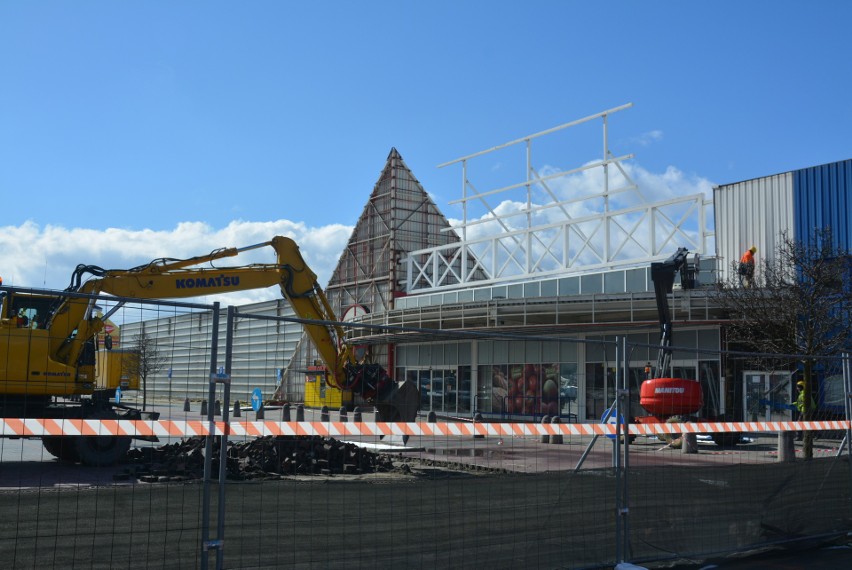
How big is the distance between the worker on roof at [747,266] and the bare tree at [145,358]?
20.8m

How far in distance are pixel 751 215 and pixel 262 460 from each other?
23.3 meters

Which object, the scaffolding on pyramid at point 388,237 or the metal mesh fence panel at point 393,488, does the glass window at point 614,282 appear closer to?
the scaffolding on pyramid at point 388,237

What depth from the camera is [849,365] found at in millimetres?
10594

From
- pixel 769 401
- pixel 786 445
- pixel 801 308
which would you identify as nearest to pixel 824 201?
pixel 801 308

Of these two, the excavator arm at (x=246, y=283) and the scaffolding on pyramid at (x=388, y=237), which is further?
the scaffolding on pyramid at (x=388, y=237)

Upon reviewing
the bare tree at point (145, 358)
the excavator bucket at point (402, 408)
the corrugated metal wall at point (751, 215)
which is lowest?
the excavator bucket at point (402, 408)

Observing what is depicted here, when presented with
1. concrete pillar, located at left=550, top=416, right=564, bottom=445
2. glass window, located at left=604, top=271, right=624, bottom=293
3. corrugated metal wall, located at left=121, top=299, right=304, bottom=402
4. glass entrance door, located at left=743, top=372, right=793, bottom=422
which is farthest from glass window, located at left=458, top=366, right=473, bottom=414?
glass window, located at left=604, top=271, right=624, bottom=293

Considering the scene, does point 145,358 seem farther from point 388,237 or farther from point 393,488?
point 388,237

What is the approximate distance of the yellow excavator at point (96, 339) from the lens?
31.2 feet

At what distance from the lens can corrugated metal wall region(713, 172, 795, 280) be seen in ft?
92.8

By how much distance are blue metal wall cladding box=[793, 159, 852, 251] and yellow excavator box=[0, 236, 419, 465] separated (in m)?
17.8

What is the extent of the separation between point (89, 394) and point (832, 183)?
24799 mm

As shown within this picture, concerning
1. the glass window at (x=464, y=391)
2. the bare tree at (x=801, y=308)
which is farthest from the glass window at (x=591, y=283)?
the glass window at (x=464, y=391)

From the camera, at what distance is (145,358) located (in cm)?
752
